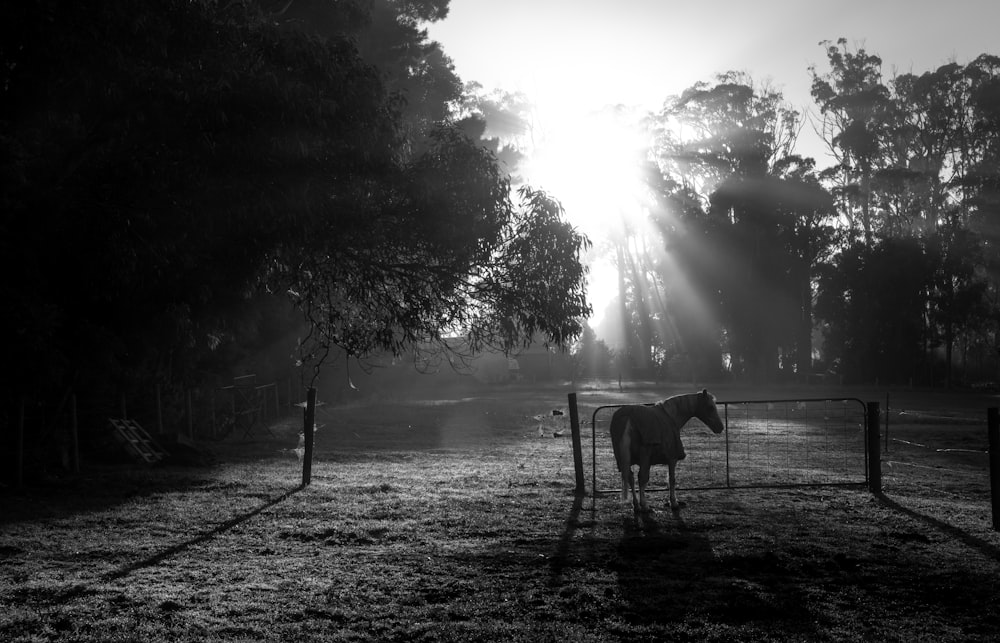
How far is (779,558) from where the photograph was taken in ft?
27.9

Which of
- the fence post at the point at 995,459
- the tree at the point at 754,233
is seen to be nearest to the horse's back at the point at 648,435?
the fence post at the point at 995,459

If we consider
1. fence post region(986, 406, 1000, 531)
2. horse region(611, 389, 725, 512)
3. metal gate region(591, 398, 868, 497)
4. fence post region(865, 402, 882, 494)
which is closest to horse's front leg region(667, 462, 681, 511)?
horse region(611, 389, 725, 512)

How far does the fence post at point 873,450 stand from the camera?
1240cm

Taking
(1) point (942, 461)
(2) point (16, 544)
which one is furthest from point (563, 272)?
(1) point (942, 461)

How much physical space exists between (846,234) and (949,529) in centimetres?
5006

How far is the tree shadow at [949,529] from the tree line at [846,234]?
147ft

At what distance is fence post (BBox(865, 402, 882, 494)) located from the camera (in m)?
12.4

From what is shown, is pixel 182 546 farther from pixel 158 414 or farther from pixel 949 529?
pixel 158 414

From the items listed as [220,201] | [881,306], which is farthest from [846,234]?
[220,201]

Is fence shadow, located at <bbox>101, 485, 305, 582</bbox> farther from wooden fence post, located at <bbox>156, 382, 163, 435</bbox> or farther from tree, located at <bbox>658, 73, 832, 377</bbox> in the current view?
tree, located at <bbox>658, 73, 832, 377</bbox>

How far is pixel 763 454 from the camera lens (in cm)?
1994

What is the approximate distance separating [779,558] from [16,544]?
303 inches

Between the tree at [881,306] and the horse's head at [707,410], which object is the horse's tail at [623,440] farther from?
the tree at [881,306]

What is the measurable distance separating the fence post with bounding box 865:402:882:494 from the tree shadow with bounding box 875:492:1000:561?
0.36 metres
